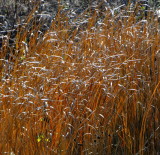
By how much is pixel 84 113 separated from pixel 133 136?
385mm

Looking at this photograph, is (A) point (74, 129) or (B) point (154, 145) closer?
(A) point (74, 129)

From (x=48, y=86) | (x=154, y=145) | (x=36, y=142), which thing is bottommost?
(x=154, y=145)

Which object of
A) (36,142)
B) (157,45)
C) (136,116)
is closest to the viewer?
(36,142)

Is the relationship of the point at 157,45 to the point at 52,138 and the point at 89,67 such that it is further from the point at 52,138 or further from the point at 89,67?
the point at 52,138

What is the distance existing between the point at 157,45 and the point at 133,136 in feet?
3.02

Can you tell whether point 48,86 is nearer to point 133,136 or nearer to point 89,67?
point 89,67

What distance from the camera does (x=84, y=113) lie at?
2.96m

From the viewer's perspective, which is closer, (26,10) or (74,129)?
(74,129)

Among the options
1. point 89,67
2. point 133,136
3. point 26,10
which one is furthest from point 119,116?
point 26,10

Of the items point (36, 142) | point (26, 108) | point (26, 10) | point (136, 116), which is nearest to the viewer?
point (36, 142)

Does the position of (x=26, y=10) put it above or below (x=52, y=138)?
above

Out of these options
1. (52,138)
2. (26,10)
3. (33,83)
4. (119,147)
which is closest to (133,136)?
(119,147)

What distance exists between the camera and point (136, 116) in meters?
3.16

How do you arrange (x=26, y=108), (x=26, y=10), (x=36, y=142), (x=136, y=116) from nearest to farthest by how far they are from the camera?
(x=36, y=142) → (x=26, y=108) → (x=136, y=116) → (x=26, y=10)
